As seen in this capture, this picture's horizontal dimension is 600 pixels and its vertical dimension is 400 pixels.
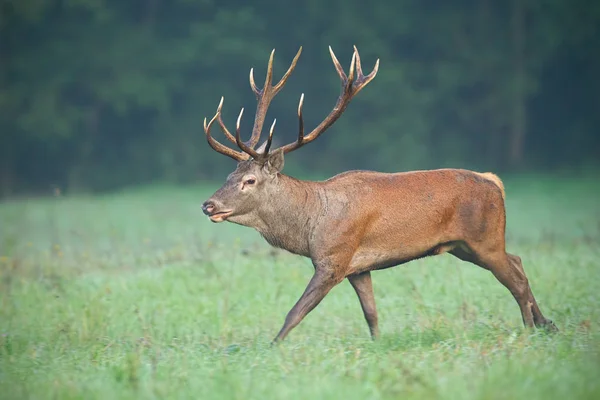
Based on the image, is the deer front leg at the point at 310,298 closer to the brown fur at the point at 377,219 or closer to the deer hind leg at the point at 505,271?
the brown fur at the point at 377,219

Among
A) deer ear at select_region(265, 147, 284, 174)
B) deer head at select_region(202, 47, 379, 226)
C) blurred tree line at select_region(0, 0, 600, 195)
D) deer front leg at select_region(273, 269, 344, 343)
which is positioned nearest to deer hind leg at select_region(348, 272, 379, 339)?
deer front leg at select_region(273, 269, 344, 343)

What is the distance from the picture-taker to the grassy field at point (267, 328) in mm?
6078

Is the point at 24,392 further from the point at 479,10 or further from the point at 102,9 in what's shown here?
the point at 479,10

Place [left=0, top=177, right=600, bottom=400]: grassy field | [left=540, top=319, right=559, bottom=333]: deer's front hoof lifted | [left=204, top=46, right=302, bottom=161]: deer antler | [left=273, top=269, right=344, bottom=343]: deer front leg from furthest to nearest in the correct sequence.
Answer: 1. [left=204, top=46, right=302, bottom=161]: deer antler
2. [left=540, top=319, right=559, bottom=333]: deer's front hoof lifted
3. [left=273, top=269, right=344, bottom=343]: deer front leg
4. [left=0, top=177, right=600, bottom=400]: grassy field

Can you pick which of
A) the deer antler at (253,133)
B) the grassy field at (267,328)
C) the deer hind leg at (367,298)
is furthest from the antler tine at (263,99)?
the grassy field at (267,328)

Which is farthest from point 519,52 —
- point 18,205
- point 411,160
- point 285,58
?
point 18,205

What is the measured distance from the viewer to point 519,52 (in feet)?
115

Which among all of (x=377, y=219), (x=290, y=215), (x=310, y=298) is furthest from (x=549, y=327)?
(x=290, y=215)

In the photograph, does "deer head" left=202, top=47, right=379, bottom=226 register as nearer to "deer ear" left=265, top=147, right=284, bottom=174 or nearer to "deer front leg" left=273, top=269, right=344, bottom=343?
"deer ear" left=265, top=147, right=284, bottom=174

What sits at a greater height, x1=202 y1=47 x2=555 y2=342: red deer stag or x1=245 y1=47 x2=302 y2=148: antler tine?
x1=245 y1=47 x2=302 y2=148: antler tine

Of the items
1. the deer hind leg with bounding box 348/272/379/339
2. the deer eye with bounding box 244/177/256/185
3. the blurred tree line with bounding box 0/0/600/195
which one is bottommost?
the deer hind leg with bounding box 348/272/379/339

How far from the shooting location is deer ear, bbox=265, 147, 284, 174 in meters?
8.28

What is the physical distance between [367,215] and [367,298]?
2.25 feet

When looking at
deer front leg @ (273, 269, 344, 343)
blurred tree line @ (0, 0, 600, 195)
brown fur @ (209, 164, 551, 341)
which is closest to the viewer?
deer front leg @ (273, 269, 344, 343)
